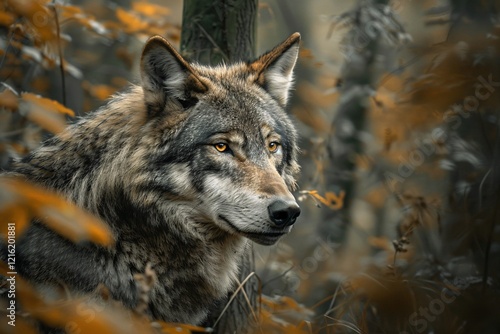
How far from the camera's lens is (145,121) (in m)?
3.97

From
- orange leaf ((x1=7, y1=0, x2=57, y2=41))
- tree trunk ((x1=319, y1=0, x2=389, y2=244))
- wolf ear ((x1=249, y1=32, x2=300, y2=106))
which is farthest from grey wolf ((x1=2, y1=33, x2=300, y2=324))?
tree trunk ((x1=319, y1=0, x2=389, y2=244))

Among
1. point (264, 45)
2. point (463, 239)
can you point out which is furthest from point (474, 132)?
point (264, 45)

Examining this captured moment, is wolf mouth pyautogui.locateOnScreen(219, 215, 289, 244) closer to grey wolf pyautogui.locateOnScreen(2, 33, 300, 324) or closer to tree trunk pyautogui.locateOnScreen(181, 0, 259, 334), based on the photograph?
grey wolf pyautogui.locateOnScreen(2, 33, 300, 324)

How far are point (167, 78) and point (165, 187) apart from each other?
2.80 feet

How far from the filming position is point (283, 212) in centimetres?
346

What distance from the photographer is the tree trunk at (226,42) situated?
4.81 metres

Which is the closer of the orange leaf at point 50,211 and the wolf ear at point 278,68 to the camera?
the orange leaf at point 50,211

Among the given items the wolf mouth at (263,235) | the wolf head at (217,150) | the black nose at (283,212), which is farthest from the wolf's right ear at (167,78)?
the black nose at (283,212)

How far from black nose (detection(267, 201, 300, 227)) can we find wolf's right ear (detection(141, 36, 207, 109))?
3.86 ft

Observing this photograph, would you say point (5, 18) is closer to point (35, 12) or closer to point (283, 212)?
point (35, 12)

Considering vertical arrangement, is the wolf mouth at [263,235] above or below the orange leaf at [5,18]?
below

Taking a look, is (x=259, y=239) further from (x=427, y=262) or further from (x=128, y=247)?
(x=427, y=262)

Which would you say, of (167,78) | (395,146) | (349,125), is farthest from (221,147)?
(395,146)

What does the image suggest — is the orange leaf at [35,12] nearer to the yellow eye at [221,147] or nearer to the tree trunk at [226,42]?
the tree trunk at [226,42]
